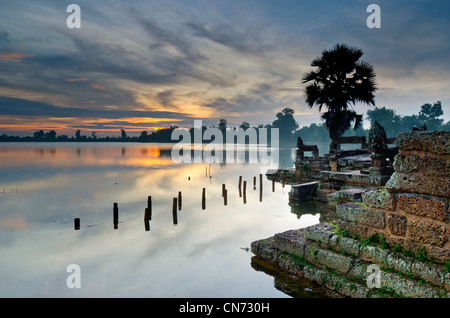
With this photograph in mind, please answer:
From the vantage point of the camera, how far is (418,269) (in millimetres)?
3855

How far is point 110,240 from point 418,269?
10.8 m

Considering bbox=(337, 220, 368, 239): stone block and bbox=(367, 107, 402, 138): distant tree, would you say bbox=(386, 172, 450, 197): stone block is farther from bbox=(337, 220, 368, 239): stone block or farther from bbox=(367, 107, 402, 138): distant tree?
bbox=(367, 107, 402, 138): distant tree

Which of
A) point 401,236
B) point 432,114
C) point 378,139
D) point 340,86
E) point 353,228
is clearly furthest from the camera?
point 432,114

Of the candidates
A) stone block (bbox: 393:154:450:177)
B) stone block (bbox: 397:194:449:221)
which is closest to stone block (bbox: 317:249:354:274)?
stone block (bbox: 397:194:449:221)

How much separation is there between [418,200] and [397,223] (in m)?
0.50

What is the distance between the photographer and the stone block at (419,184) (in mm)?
3697

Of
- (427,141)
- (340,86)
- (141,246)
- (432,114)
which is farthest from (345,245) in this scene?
(432,114)

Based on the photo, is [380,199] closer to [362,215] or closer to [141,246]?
[362,215]

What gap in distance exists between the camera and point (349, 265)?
464cm

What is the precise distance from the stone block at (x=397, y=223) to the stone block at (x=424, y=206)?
15 centimetres

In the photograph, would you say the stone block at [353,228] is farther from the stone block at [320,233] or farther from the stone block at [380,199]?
the stone block at [380,199]

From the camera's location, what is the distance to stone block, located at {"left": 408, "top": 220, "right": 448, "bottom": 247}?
368 centimetres

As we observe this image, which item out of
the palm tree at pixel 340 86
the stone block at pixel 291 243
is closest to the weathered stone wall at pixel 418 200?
the stone block at pixel 291 243

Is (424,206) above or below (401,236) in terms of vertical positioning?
above
